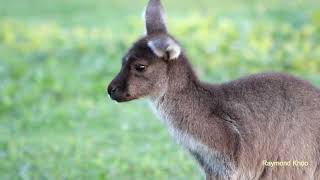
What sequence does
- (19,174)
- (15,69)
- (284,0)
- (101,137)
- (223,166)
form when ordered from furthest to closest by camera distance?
(284,0) < (15,69) < (101,137) < (19,174) < (223,166)

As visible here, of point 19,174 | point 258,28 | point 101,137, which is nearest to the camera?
point 19,174

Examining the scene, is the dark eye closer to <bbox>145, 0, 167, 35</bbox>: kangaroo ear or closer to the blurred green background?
<bbox>145, 0, 167, 35</bbox>: kangaroo ear

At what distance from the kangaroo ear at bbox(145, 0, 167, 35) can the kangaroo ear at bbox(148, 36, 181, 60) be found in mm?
310

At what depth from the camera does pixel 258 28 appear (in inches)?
586

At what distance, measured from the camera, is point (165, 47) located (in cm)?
757

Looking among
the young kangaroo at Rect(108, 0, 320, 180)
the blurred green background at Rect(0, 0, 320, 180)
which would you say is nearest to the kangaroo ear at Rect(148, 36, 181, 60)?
the young kangaroo at Rect(108, 0, 320, 180)

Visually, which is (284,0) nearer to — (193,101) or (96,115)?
(96,115)

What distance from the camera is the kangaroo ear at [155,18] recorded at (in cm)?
795

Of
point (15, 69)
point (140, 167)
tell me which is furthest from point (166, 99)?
point (15, 69)

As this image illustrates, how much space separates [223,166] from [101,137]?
367 centimetres

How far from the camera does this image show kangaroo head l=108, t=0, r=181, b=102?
769cm

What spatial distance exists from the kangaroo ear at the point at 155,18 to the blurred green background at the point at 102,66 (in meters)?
1.69

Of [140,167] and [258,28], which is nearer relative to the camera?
[140,167]

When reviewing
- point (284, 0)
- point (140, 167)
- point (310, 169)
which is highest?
point (310, 169)
